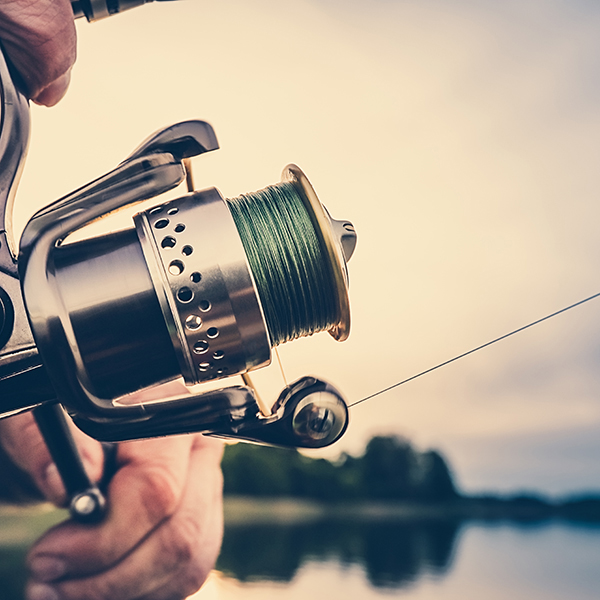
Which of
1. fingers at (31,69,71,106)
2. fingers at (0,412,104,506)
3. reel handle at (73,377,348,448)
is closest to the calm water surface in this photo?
fingers at (0,412,104,506)

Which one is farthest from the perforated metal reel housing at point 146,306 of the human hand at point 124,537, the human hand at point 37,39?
the human hand at point 124,537

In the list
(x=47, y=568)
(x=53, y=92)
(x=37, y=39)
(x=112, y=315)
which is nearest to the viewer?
(x=112, y=315)

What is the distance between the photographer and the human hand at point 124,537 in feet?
2.60

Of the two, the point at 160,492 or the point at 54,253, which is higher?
the point at 54,253

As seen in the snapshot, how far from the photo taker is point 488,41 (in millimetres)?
923

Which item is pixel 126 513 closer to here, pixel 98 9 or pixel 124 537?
pixel 124 537

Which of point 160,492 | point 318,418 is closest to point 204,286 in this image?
point 318,418

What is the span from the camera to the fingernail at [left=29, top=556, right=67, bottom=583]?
2.61ft

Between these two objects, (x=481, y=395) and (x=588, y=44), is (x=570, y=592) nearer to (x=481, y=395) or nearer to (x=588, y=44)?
(x=481, y=395)

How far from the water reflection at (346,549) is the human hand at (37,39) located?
64 cm

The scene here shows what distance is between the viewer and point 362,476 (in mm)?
832

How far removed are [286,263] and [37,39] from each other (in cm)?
33

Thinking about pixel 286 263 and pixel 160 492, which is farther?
pixel 160 492

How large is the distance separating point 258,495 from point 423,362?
1.04ft
